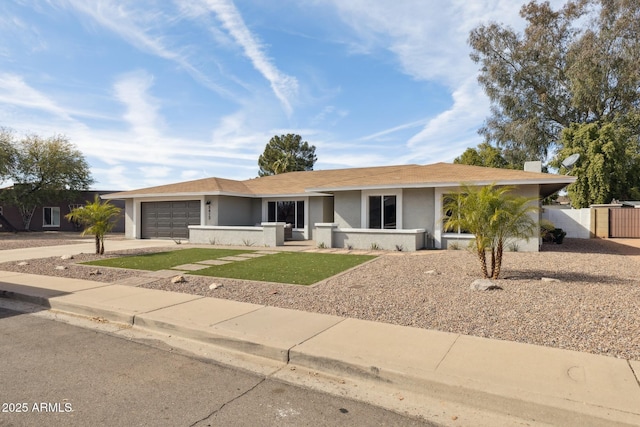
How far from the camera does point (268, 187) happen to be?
23719 millimetres

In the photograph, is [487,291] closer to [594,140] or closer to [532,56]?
[594,140]

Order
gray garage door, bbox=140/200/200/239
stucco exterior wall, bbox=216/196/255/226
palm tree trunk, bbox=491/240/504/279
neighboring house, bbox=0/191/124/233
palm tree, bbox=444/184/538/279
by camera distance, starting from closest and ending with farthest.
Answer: palm tree, bbox=444/184/538/279 < palm tree trunk, bbox=491/240/504/279 < stucco exterior wall, bbox=216/196/255/226 < gray garage door, bbox=140/200/200/239 < neighboring house, bbox=0/191/124/233

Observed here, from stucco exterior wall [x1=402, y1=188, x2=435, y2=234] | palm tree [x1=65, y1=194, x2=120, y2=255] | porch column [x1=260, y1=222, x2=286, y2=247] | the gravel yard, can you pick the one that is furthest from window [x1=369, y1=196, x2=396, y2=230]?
palm tree [x1=65, y1=194, x2=120, y2=255]

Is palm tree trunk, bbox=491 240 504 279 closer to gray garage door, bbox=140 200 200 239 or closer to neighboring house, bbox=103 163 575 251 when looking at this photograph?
neighboring house, bbox=103 163 575 251

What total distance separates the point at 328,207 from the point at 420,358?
1722cm

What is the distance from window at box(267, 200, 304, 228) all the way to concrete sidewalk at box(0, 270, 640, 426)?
1483 cm

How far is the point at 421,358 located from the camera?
4285mm

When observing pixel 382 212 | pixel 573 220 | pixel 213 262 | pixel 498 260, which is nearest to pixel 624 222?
pixel 573 220

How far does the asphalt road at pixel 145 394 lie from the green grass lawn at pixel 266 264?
4510mm

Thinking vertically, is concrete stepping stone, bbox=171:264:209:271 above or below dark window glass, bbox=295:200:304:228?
below

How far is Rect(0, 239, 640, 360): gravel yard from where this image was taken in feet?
17.1

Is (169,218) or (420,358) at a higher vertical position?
(169,218)

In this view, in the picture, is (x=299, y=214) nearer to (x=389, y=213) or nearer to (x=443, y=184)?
(x=389, y=213)

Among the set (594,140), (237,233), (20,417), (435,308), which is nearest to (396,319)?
(435,308)
